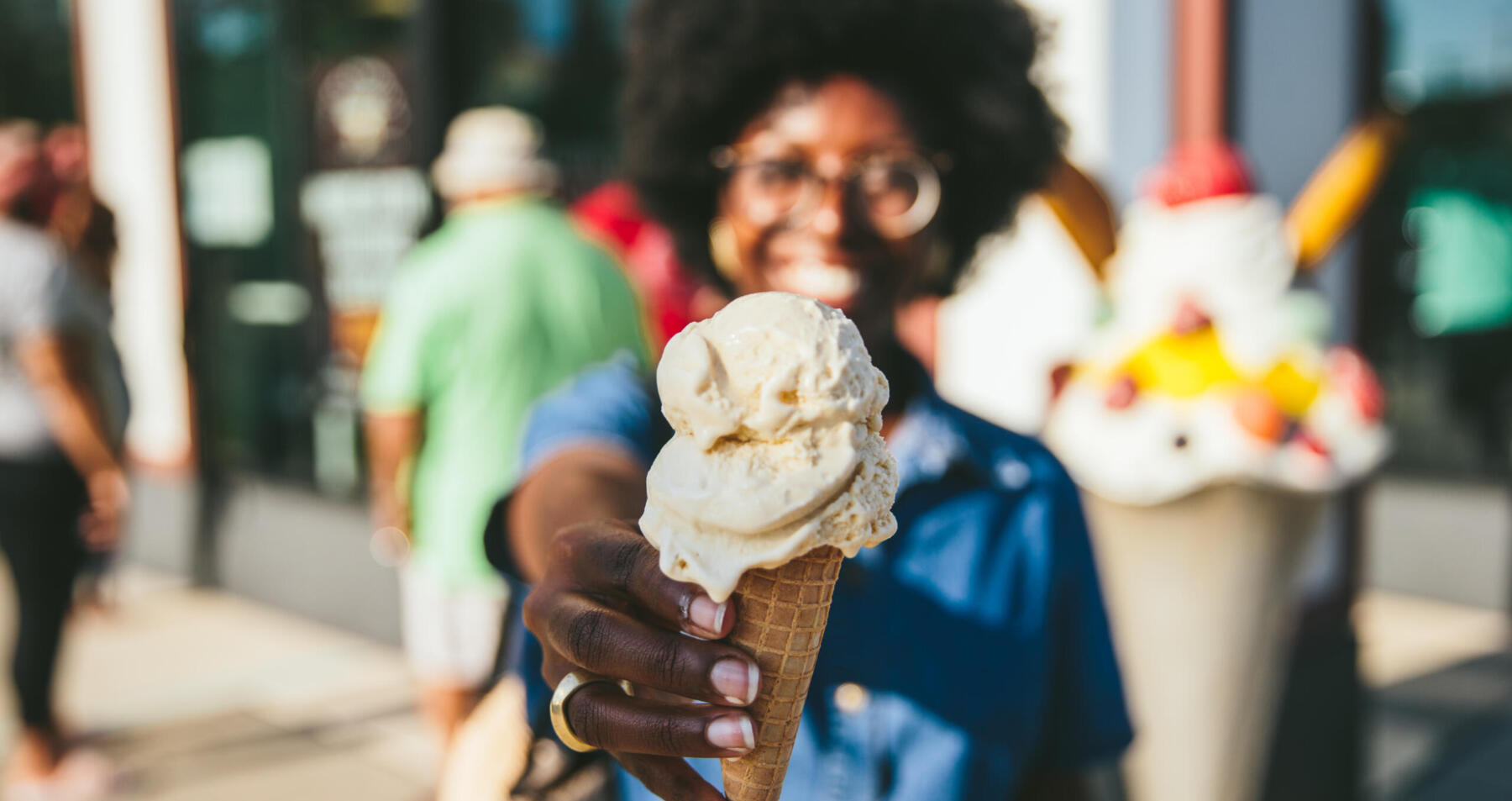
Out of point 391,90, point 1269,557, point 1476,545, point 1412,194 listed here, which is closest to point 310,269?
point 391,90

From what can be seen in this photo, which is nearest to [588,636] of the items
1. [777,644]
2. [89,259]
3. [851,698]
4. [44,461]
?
[777,644]

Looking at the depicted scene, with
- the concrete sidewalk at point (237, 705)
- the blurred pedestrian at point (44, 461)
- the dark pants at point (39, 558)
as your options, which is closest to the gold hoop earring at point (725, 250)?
the concrete sidewalk at point (237, 705)

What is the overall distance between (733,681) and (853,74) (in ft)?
3.66

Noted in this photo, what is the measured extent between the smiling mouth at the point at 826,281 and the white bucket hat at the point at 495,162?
2.18 metres

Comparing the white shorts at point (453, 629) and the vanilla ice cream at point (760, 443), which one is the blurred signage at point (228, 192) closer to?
the white shorts at point (453, 629)

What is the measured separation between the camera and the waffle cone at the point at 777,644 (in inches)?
40.4

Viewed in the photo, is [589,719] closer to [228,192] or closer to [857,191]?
[857,191]

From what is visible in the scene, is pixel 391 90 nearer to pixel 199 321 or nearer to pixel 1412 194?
pixel 199 321

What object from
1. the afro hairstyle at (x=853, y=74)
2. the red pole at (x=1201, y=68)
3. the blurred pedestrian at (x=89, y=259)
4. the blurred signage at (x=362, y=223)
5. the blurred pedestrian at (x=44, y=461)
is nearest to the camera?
the afro hairstyle at (x=853, y=74)

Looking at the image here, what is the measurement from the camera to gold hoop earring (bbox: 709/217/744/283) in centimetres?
190

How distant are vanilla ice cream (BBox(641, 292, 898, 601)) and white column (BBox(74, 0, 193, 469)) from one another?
6.78 meters

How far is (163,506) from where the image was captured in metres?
7.07

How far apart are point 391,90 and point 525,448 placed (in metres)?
4.59

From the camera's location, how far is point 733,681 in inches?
37.5
